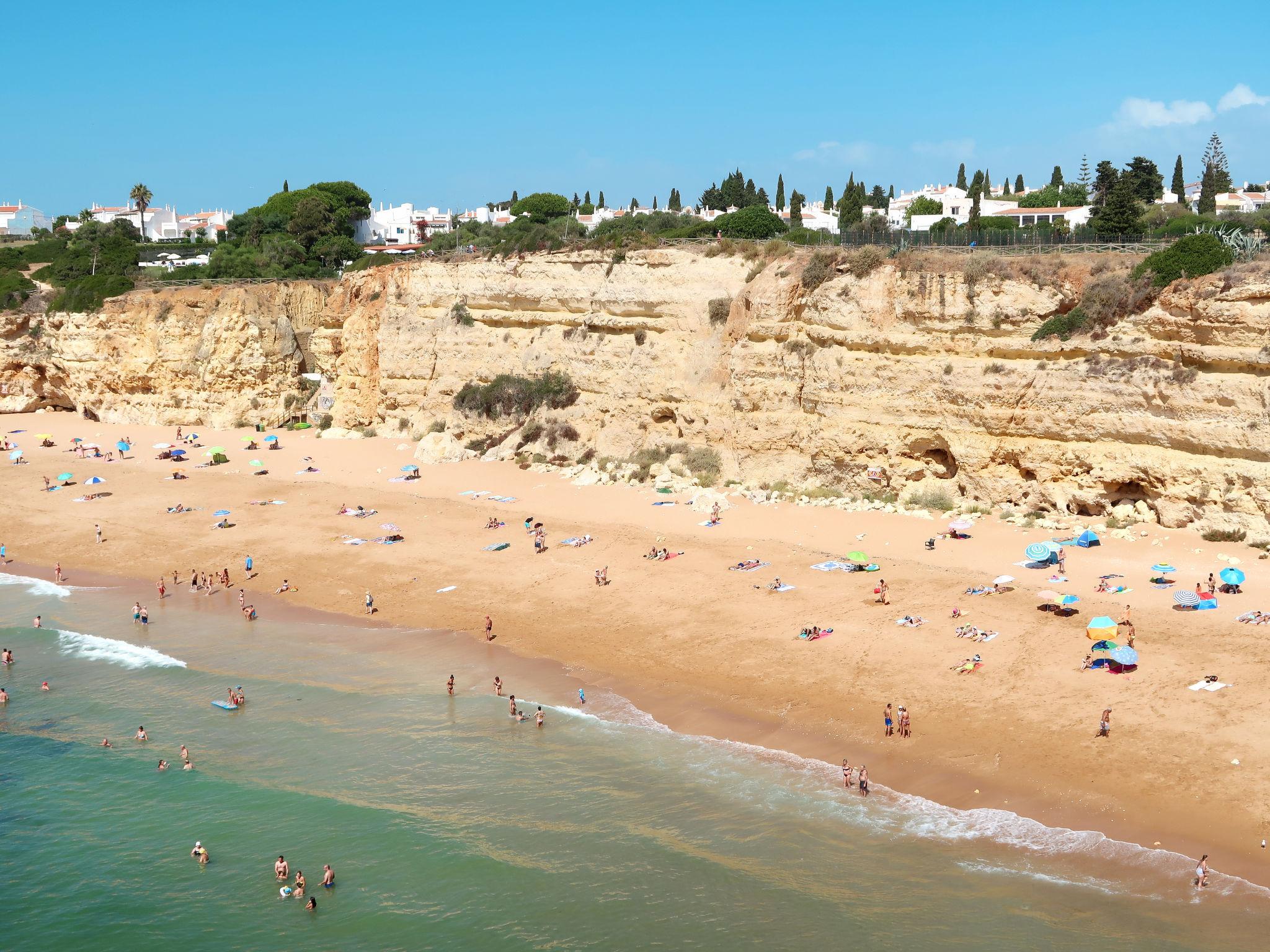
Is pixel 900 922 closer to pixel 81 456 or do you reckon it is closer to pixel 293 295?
pixel 81 456

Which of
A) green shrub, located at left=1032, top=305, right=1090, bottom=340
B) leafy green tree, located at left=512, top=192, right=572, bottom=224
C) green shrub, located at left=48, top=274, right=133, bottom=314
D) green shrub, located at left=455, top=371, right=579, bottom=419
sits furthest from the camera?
leafy green tree, located at left=512, top=192, right=572, bottom=224

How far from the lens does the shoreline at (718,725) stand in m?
15.5

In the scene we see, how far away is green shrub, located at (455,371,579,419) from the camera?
38.5 m

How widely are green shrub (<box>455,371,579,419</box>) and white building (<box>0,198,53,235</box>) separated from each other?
7053 cm

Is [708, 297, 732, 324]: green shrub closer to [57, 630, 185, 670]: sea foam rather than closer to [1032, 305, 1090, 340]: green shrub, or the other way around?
[1032, 305, 1090, 340]: green shrub

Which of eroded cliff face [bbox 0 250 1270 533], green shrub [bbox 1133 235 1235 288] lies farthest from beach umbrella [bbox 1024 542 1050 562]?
green shrub [bbox 1133 235 1235 288]

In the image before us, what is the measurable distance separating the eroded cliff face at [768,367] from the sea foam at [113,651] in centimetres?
1685

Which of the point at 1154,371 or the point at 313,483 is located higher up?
the point at 1154,371

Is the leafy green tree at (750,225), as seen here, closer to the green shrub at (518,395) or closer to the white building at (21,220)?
the green shrub at (518,395)

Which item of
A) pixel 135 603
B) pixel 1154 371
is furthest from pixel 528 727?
pixel 1154 371

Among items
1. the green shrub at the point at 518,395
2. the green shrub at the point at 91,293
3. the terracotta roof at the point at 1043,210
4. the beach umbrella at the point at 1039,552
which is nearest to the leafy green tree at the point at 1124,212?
the beach umbrella at the point at 1039,552

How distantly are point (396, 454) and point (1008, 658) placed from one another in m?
26.3

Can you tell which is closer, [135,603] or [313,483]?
[135,603]

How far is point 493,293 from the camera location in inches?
1636
